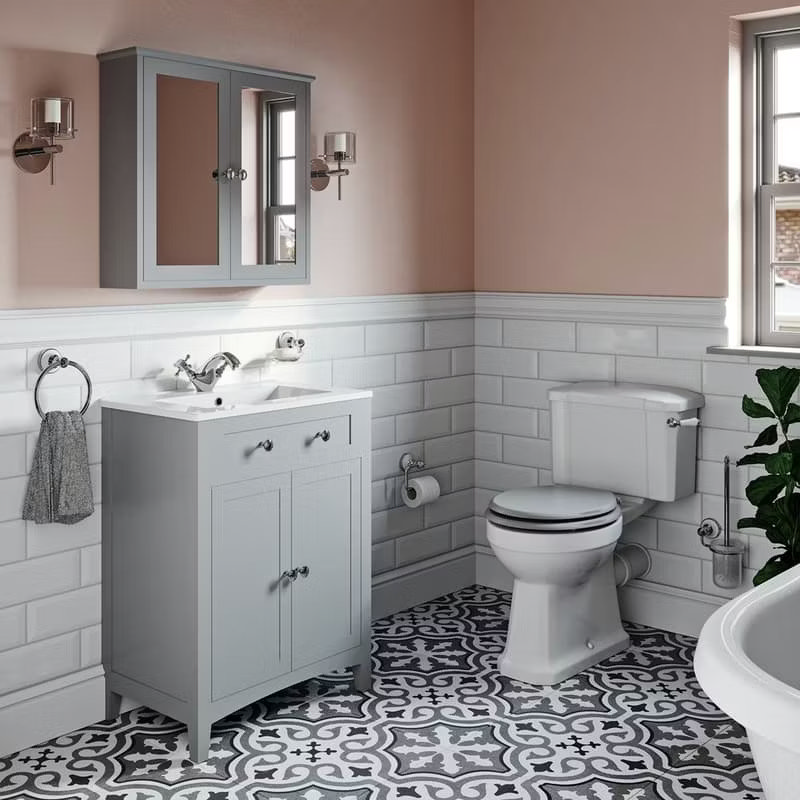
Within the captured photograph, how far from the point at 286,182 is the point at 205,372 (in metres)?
0.68

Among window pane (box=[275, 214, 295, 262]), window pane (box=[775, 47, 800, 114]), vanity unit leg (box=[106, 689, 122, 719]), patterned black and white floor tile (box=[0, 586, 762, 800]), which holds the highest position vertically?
window pane (box=[775, 47, 800, 114])

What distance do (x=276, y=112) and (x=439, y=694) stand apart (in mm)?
1930

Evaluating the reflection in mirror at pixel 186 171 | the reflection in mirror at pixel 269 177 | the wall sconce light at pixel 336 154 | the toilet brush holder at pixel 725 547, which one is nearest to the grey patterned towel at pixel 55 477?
the reflection in mirror at pixel 186 171

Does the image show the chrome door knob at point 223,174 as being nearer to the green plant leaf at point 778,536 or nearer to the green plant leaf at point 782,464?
the green plant leaf at point 782,464

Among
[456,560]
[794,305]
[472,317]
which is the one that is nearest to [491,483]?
[456,560]

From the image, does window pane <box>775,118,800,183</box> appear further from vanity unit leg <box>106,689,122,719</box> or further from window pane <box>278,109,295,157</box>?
vanity unit leg <box>106,689,122,719</box>

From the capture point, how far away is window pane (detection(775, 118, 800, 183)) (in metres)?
3.96

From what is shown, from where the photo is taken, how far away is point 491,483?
15.4ft

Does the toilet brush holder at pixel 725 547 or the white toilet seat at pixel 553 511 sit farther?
the toilet brush holder at pixel 725 547

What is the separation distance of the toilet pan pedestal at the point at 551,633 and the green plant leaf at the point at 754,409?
0.64 metres

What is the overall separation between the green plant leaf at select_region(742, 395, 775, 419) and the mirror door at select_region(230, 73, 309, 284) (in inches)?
58.8

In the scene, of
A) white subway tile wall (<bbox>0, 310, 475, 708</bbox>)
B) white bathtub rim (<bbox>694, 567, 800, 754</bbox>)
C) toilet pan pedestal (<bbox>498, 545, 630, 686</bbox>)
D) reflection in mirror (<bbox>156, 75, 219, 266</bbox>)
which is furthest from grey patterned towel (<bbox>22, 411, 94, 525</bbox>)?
white bathtub rim (<bbox>694, 567, 800, 754</bbox>)

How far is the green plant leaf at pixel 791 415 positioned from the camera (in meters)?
3.52

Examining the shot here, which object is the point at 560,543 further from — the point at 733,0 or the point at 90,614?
the point at 733,0
